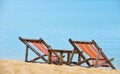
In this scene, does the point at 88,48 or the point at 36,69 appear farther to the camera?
the point at 88,48

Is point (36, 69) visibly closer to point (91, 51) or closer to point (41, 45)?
point (91, 51)

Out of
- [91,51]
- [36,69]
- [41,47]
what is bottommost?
[36,69]

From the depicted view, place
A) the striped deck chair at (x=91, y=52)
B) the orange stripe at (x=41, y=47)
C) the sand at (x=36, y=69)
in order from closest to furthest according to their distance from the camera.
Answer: the sand at (x=36, y=69) < the striped deck chair at (x=91, y=52) < the orange stripe at (x=41, y=47)

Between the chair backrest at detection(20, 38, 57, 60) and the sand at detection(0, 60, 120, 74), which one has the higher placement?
the chair backrest at detection(20, 38, 57, 60)

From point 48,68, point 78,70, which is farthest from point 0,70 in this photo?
point 78,70

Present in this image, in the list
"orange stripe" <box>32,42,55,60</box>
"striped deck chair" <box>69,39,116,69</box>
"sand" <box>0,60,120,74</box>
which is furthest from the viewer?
"orange stripe" <box>32,42,55,60</box>

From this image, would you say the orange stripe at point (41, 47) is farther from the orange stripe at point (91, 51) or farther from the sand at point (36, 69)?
the sand at point (36, 69)

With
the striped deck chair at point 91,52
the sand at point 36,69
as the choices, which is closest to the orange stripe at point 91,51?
the striped deck chair at point 91,52

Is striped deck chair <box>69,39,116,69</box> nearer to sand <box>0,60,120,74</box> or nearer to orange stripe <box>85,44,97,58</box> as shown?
orange stripe <box>85,44,97,58</box>

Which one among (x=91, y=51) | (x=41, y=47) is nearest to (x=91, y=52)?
(x=91, y=51)

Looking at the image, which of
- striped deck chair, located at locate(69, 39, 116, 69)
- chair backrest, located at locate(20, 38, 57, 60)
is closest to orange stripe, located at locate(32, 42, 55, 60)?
chair backrest, located at locate(20, 38, 57, 60)

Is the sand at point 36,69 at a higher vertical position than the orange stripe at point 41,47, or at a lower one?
lower

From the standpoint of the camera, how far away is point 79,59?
10117mm

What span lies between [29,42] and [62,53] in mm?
1298
